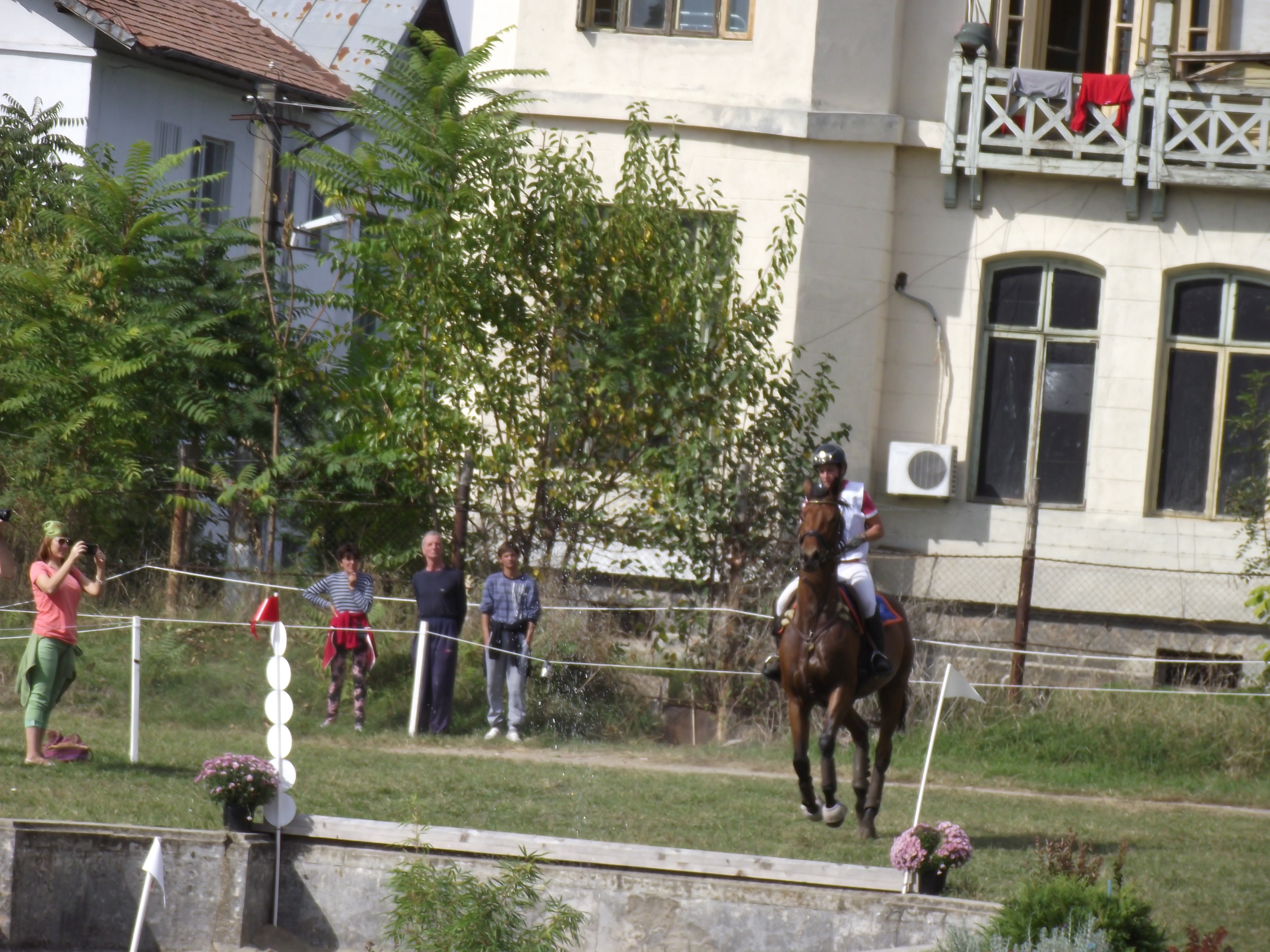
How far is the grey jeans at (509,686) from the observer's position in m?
16.0

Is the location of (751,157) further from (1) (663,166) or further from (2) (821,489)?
(2) (821,489)

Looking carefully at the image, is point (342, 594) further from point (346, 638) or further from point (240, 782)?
point (240, 782)

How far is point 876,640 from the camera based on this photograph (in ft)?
39.3

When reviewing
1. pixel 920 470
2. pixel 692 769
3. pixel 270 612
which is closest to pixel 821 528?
pixel 692 769

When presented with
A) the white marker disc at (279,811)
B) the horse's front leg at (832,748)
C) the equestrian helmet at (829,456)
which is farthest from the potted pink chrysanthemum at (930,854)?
the white marker disc at (279,811)

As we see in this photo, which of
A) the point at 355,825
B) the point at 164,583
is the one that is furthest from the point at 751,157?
the point at 355,825

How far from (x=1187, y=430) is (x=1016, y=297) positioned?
246 cm

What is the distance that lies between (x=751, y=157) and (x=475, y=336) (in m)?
4.25

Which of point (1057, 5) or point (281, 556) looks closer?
point (281, 556)

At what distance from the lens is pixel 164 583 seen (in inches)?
699

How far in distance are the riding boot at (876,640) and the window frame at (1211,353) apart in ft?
26.7

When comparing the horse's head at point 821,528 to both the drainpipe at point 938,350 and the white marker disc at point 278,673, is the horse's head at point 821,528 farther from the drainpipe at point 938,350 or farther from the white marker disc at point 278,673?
the drainpipe at point 938,350

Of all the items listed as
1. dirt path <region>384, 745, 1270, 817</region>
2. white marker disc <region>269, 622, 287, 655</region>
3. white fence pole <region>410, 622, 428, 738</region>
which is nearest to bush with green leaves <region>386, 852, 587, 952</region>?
white marker disc <region>269, 622, 287, 655</region>

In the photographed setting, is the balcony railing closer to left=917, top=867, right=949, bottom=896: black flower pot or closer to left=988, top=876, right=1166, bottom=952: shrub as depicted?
left=917, top=867, right=949, bottom=896: black flower pot
